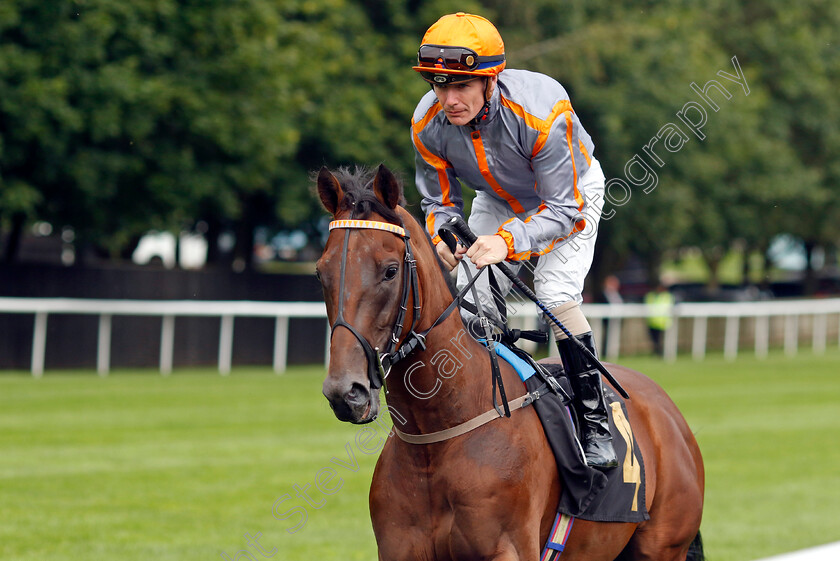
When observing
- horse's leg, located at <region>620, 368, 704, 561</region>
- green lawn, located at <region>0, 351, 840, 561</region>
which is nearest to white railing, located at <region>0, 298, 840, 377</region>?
green lawn, located at <region>0, 351, 840, 561</region>

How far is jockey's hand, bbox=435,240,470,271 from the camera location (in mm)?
3625

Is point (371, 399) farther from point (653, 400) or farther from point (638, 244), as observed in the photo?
point (638, 244)

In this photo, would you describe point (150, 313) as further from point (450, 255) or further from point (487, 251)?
point (487, 251)

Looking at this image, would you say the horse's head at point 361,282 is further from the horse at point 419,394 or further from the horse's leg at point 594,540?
the horse's leg at point 594,540

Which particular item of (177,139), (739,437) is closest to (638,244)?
(177,139)

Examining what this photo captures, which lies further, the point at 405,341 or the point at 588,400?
the point at 588,400

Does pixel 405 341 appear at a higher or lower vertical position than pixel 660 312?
higher

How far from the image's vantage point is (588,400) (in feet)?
12.8

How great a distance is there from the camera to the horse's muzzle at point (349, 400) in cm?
292

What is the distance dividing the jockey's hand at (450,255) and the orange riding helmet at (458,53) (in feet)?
1.76

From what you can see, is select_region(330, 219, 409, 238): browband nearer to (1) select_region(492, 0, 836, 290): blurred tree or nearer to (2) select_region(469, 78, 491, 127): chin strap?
(2) select_region(469, 78, 491, 127): chin strap

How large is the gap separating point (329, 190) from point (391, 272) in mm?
339

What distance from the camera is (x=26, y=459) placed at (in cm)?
877

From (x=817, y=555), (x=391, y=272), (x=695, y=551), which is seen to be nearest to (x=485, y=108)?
(x=391, y=272)
